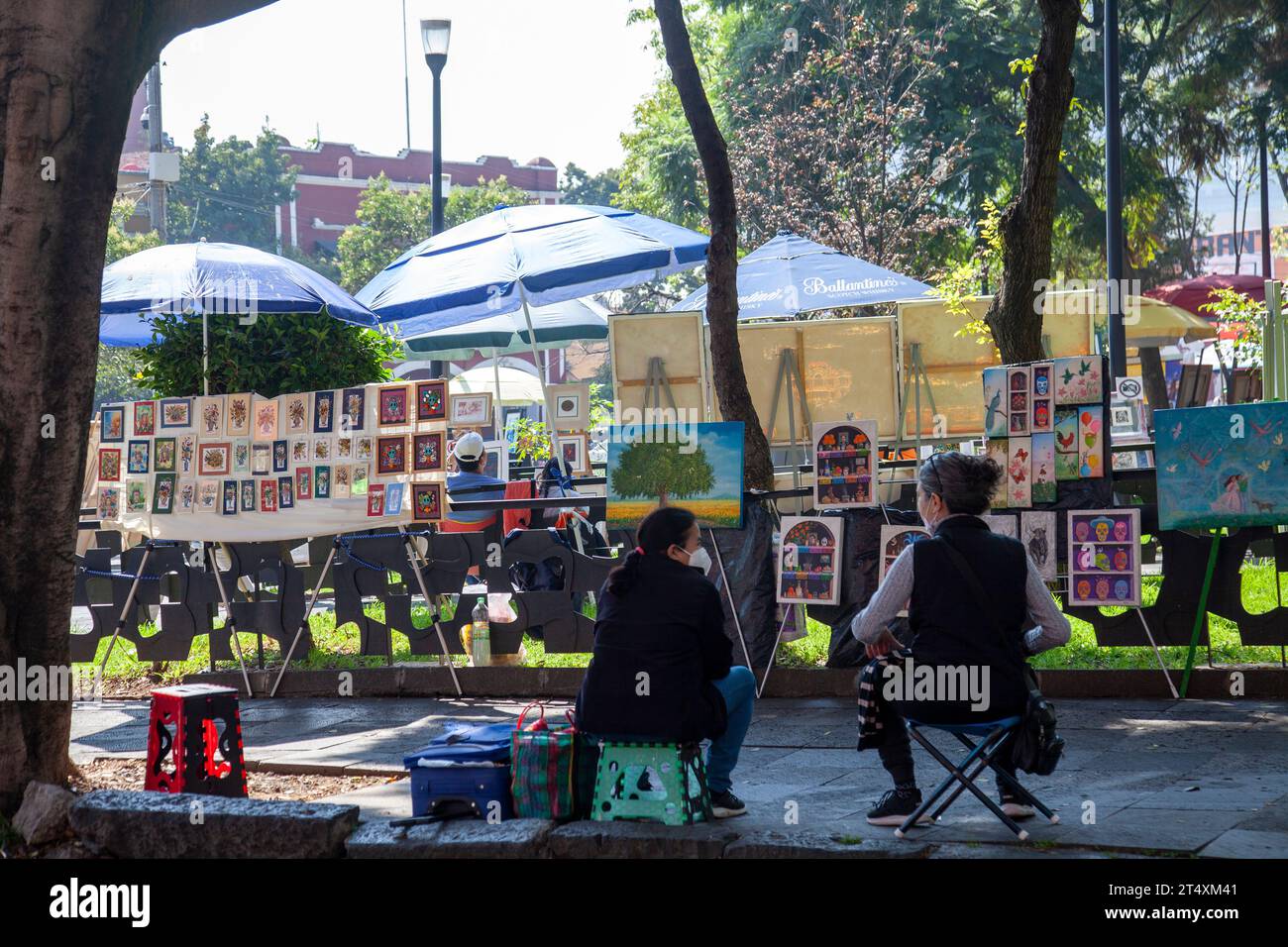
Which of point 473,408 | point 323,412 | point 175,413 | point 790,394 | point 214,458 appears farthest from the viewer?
point 473,408

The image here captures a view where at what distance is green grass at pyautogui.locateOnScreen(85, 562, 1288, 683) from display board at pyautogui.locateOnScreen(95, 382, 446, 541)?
98 cm

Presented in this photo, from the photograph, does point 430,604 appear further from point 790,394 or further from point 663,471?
point 790,394

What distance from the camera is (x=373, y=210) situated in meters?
52.1

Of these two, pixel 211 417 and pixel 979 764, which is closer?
pixel 979 764

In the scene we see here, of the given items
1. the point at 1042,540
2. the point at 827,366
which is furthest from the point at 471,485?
the point at 1042,540

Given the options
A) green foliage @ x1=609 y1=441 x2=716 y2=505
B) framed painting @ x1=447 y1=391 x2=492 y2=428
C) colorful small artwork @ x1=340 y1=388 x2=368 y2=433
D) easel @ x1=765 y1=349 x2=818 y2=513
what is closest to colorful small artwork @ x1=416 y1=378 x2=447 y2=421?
colorful small artwork @ x1=340 y1=388 x2=368 y2=433

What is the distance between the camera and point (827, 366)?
1273cm

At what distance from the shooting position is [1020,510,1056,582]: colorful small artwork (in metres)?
8.65

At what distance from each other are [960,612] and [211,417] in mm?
7106

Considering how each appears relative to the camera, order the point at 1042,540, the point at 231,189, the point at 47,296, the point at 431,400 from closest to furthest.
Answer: the point at 47,296 → the point at 1042,540 → the point at 431,400 → the point at 231,189

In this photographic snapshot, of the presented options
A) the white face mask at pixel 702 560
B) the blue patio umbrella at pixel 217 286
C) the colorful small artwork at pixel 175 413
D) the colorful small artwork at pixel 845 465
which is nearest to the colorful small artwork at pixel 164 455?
the colorful small artwork at pixel 175 413

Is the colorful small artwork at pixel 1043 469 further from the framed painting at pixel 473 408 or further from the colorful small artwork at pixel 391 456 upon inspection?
the framed painting at pixel 473 408

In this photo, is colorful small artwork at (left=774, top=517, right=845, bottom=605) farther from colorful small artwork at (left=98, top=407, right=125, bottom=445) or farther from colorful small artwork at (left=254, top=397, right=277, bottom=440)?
colorful small artwork at (left=98, top=407, right=125, bottom=445)

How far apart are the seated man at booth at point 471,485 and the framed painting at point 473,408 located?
6166mm
